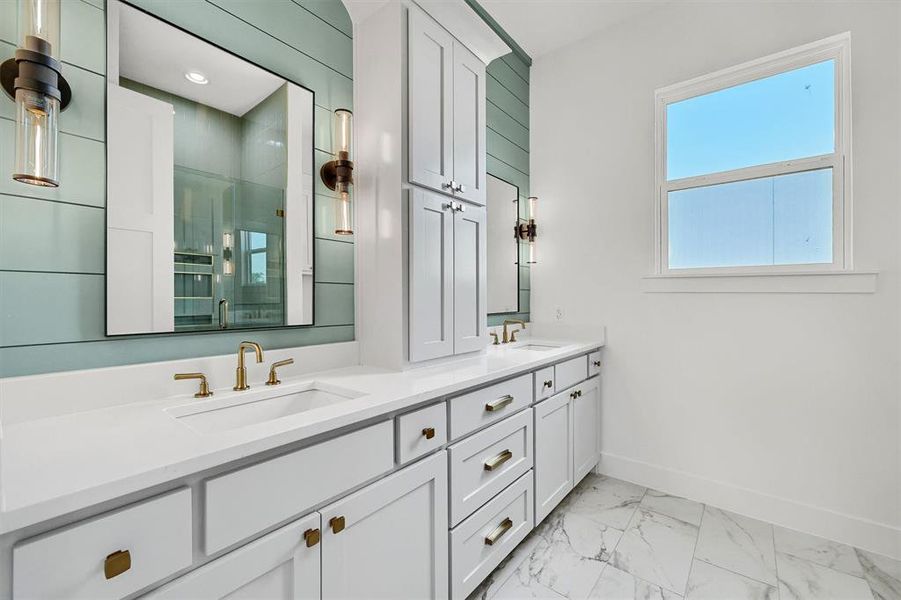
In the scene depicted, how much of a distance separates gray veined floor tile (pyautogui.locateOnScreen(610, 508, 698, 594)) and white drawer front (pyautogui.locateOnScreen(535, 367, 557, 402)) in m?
0.78

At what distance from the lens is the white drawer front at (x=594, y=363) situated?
2.54 m

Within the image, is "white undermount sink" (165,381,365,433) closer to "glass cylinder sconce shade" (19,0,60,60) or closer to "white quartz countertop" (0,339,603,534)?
"white quartz countertop" (0,339,603,534)

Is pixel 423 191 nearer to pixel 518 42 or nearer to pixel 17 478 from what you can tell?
pixel 17 478

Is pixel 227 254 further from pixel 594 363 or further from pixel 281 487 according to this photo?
pixel 594 363

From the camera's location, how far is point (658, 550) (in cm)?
190

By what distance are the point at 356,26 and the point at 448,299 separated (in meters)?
1.29

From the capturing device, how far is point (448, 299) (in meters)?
1.86

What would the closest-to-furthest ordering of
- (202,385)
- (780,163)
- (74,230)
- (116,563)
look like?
(116,563) < (74,230) < (202,385) < (780,163)

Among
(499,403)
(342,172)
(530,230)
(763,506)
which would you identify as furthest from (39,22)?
(763,506)

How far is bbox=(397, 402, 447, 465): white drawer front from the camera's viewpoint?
122cm

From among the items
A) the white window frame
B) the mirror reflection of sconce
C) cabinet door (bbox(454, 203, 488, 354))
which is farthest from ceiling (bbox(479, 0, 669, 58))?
the mirror reflection of sconce

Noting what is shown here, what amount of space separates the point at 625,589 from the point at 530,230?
7.03 feet

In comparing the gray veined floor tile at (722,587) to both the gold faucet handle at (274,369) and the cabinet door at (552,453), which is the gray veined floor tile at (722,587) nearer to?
the cabinet door at (552,453)

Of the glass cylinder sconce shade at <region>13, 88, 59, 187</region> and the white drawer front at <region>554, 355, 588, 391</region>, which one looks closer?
the glass cylinder sconce shade at <region>13, 88, 59, 187</region>
